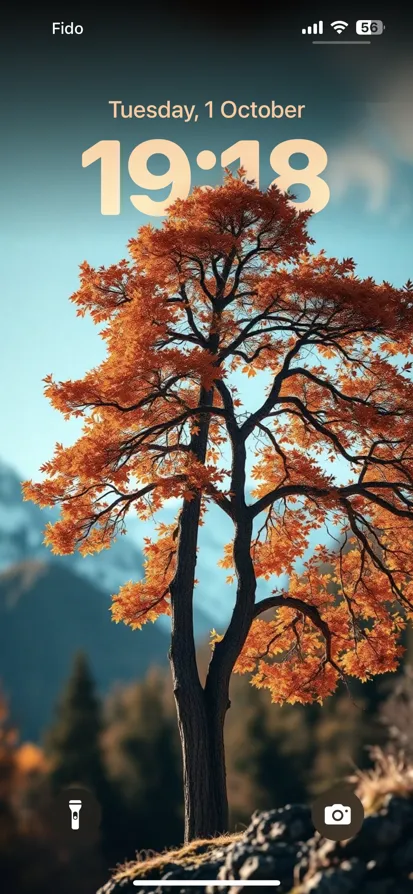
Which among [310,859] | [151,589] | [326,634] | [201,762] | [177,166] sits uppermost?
[177,166]

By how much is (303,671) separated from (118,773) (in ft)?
18.1

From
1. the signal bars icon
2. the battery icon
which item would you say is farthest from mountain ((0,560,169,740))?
the battery icon

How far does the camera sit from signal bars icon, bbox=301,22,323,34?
6.40 m

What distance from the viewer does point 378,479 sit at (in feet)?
31.8

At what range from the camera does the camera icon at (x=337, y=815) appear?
17.7 feet

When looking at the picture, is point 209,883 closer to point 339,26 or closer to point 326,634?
point 326,634

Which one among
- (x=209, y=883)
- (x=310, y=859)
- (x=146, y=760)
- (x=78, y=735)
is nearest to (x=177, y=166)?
(x=310, y=859)

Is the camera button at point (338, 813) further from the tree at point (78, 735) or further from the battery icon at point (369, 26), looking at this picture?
the battery icon at point (369, 26)

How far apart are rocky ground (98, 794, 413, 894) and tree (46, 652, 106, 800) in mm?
1173

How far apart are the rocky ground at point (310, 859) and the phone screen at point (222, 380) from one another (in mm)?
15

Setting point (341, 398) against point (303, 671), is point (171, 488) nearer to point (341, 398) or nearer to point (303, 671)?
point (341, 398)

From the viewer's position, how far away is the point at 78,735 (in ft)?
35.8

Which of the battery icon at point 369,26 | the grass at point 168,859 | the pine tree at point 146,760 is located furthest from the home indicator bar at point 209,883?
the pine tree at point 146,760

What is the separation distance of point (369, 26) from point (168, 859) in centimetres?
572
